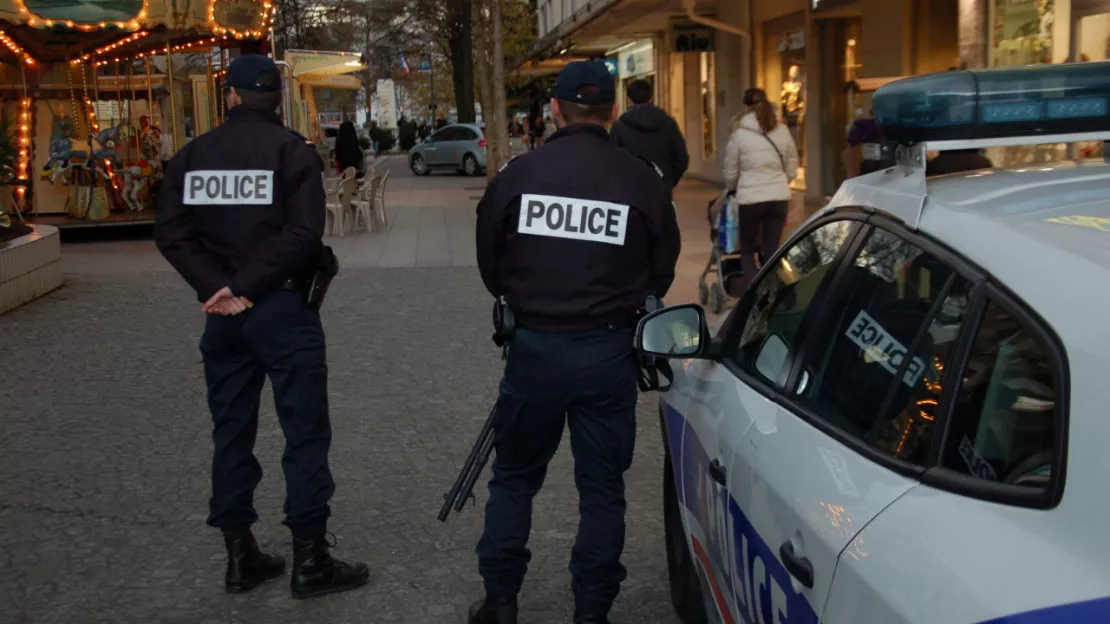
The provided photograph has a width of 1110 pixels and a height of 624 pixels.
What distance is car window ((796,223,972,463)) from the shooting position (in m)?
2.24

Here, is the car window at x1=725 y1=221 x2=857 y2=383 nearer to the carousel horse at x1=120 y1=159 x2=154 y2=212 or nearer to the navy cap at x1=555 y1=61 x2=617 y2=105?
the navy cap at x1=555 y1=61 x2=617 y2=105

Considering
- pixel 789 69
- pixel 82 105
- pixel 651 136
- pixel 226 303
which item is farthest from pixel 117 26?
pixel 226 303

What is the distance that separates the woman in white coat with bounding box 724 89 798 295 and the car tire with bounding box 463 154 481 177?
90.5ft

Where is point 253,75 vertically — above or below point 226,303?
above

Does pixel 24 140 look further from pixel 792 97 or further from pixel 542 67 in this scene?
pixel 542 67

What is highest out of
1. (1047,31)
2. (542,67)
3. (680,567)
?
(542,67)

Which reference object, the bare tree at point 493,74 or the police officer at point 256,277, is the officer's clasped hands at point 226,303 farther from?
the bare tree at point 493,74

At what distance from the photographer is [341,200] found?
726 inches

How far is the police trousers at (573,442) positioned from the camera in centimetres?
380

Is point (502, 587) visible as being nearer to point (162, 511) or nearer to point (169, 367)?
point (162, 511)

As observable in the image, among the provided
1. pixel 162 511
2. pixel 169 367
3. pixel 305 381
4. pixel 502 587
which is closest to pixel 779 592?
pixel 502 587

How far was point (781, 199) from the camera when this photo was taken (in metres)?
9.92

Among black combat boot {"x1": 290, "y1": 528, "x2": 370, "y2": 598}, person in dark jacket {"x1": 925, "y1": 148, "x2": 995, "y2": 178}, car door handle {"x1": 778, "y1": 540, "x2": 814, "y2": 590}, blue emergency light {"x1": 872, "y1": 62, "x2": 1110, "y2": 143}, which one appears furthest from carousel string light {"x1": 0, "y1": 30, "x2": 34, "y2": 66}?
car door handle {"x1": 778, "y1": 540, "x2": 814, "y2": 590}

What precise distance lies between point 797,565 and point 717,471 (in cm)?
79
